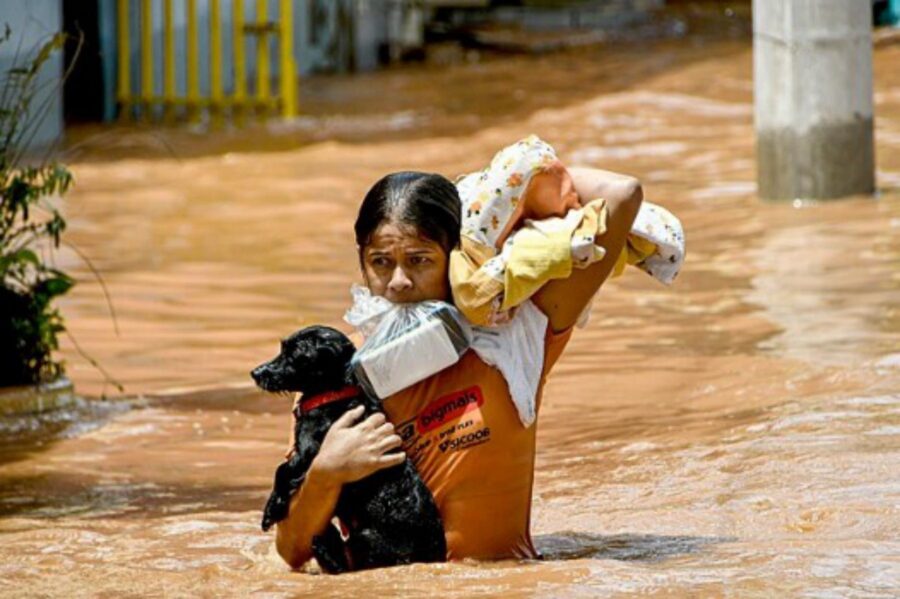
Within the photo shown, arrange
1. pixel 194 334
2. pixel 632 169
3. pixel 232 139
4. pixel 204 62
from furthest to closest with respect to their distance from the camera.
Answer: pixel 204 62 < pixel 232 139 < pixel 632 169 < pixel 194 334

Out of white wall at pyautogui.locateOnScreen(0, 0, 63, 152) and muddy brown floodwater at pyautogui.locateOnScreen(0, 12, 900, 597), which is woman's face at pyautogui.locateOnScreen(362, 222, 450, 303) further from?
white wall at pyautogui.locateOnScreen(0, 0, 63, 152)

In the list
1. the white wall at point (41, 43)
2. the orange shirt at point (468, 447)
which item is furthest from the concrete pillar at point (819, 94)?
the orange shirt at point (468, 447)

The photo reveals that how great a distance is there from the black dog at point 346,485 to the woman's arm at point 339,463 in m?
0.03

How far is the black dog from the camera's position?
435 cm

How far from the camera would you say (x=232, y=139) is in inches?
631

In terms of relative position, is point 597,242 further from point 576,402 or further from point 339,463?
point 576,402

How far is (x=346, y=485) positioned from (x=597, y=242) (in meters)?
0.79

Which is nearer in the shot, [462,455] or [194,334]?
[462,455]

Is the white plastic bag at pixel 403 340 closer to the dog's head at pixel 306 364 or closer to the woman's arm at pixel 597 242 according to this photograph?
the dog's head at pixel 306 364

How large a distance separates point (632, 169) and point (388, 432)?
9.43m

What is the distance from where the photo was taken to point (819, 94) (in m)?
11.9

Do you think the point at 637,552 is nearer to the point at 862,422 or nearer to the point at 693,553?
the point at 693,553

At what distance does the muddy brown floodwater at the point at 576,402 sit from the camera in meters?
4.72

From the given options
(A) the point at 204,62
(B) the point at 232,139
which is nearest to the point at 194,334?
(B) the point at 232,139
